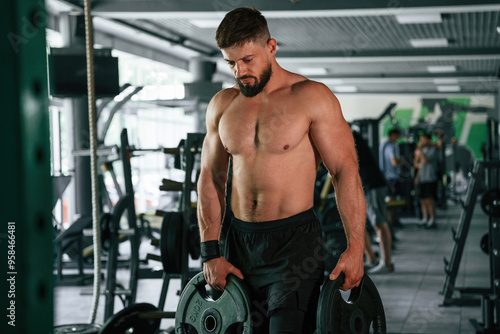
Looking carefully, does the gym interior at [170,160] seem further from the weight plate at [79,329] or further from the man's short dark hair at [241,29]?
the man's short dark hair at [241,29]

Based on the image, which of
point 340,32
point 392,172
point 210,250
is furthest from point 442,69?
point 210,250

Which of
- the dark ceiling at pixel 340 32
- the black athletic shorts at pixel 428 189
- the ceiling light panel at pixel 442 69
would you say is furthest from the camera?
the ceiling light panel at pixel 442 69

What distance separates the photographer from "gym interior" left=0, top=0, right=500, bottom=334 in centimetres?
118

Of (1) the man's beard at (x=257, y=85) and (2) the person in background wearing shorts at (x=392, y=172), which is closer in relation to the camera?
(1) the man's beard at (x=257, y=85)

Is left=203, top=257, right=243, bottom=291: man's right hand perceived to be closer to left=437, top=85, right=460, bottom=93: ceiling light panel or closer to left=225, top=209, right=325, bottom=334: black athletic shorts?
left=225, top=209, right=325, bottom=334: black athletic shorts

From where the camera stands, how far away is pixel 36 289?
1181 mm

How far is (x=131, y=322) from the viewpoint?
3105 millimetres

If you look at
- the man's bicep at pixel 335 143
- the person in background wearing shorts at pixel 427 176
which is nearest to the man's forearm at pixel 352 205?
the man's bicep at pixel 335 143

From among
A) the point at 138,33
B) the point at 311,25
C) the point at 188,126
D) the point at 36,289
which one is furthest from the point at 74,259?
the point at 188,126

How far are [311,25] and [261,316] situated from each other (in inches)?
324

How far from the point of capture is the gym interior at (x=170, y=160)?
1.18 meters

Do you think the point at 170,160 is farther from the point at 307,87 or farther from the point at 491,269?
the point at 307,87

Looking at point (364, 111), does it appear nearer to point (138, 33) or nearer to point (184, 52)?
point (184, 52)

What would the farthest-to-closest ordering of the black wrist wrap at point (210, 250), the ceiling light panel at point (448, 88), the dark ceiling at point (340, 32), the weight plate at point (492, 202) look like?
the ceiling light panel at point (448, 88)
the dark ceiling at point (340, 32)
the weight plate at point (492, 202)
the black wrist wrap at point (210, 250)
